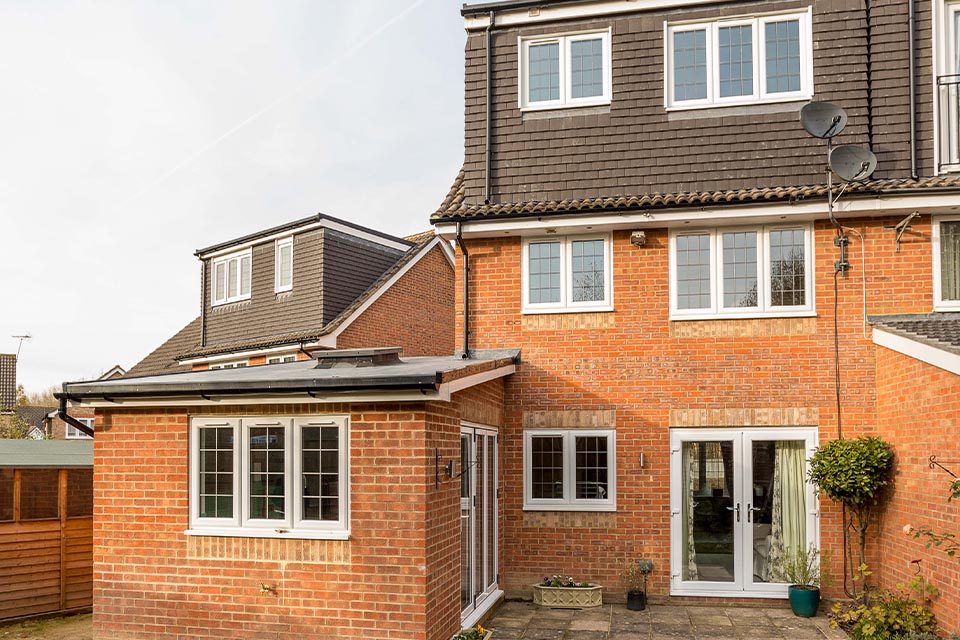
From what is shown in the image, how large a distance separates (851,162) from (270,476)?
769 cm

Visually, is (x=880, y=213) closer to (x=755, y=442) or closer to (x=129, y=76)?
(x=755, y=442)

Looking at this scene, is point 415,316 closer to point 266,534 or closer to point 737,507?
point 737,507

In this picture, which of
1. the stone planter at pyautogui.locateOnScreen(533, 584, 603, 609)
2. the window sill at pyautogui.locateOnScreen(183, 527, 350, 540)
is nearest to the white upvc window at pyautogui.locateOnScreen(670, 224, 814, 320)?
the stone planter at pyautogui.locateOnScreen(533, 584, 603, 609)

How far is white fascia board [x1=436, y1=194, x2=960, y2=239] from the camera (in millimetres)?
10133

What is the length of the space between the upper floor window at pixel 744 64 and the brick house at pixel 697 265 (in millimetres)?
29

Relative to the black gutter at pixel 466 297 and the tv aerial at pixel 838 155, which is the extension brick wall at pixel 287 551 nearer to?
the black gutter at pixel 466 297

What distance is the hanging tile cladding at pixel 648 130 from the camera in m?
11.0

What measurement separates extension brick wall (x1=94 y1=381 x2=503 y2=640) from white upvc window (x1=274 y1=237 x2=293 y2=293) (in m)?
11.1

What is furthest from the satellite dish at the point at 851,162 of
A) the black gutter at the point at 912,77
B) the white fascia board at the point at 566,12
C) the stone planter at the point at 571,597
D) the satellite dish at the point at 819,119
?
the stone planter at the point at 571,597

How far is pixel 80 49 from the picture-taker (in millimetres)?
10969

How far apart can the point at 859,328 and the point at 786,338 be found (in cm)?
88

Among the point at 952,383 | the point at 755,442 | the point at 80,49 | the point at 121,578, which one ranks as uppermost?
the point at 80,49

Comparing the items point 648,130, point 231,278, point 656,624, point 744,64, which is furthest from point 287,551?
point 231,278

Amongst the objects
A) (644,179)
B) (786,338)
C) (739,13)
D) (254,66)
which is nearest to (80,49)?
(254,66)
